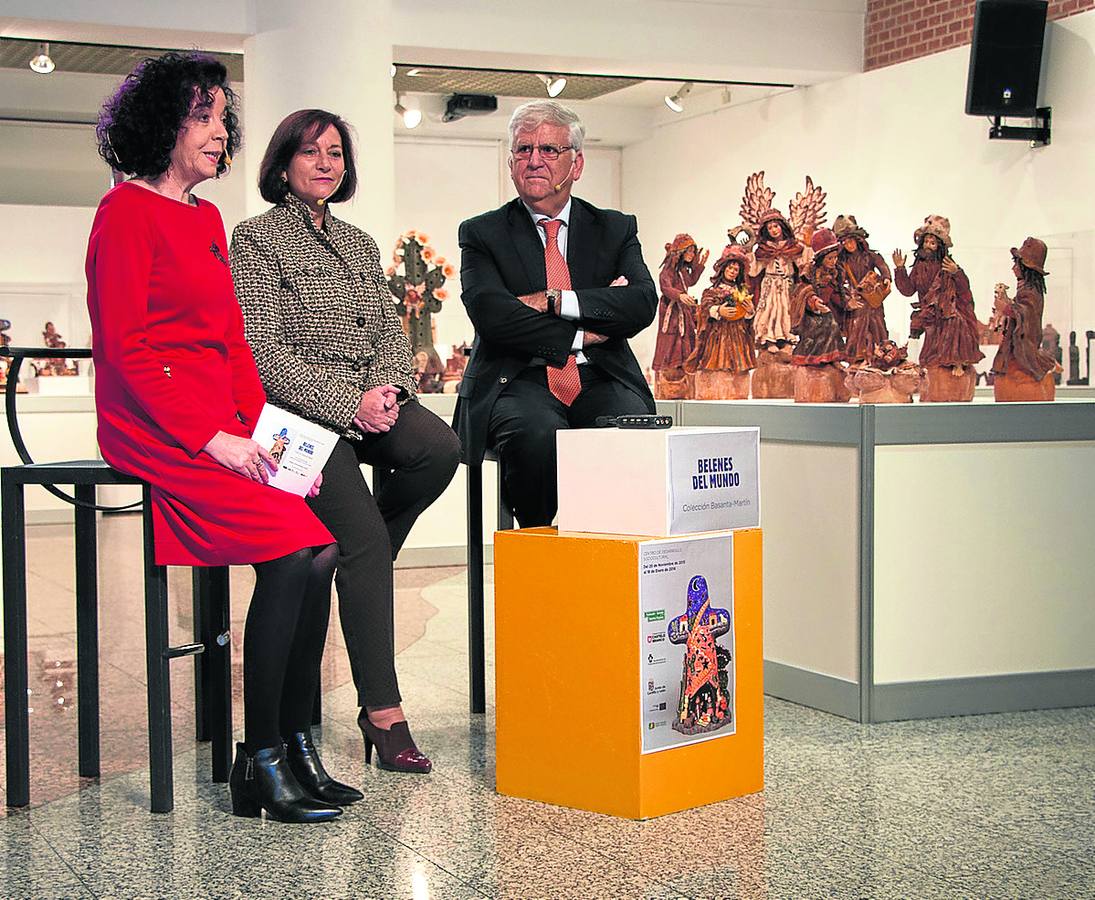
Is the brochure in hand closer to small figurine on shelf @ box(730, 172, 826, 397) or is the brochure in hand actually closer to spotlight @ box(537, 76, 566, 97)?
small figurine on shelf @ box(730, 172, 826, 397)

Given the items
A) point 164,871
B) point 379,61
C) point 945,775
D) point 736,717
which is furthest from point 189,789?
point 379,61

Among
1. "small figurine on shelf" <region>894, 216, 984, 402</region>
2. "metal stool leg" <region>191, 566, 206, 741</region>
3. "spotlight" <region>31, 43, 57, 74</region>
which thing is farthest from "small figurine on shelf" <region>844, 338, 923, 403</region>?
"spotlight" <region>31, 43, 57, 74</region>

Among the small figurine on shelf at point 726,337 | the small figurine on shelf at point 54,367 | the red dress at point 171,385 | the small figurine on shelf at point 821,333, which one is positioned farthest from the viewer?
the small figurine on shelf at point 54,367

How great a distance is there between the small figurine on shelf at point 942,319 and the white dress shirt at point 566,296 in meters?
0.98

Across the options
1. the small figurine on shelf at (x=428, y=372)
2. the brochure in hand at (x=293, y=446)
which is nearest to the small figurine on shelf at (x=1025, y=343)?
the brochure in hand at (x=293, y=446)

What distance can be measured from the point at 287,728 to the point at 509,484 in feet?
2.85

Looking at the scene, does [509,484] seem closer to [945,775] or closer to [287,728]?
[287,728]

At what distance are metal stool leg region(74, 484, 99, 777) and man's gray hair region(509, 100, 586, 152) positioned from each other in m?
1.34

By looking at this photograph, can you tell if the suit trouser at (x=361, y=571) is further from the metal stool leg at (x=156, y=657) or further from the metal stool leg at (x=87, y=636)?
the metal stool leg at (x=87, y=636)

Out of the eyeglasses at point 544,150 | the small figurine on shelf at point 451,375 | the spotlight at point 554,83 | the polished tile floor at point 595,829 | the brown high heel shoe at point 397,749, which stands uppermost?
the spotlight at point 554,83

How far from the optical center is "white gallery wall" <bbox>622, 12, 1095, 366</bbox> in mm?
8711

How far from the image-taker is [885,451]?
3.79 meters

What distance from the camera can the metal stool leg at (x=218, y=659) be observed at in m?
3.09

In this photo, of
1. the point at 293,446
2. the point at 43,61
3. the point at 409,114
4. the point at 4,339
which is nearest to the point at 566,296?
the point at 293,446
